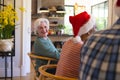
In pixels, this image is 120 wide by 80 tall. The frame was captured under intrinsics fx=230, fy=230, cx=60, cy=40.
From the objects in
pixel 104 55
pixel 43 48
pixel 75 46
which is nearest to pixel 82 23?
pixel 75 46

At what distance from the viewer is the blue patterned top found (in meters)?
0.83

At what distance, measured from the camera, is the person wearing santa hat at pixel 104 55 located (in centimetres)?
83

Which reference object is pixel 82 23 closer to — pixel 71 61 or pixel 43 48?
pixel 71 61

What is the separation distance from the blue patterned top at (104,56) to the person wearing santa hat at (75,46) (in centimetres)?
80

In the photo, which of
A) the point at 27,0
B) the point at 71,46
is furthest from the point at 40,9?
the point at 71,46

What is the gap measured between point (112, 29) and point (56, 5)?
9312 mm

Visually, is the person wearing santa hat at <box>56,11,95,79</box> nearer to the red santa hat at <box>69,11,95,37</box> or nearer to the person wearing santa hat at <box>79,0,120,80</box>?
the red santa hat at <box>69,11,95,37</box>

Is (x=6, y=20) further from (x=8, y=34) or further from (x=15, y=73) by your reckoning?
(x=15, y=73)

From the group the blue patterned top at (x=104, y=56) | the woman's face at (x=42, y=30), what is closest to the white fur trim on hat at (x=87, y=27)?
the blue patterned top at (x=104, y=56)

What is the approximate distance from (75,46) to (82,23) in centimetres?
19

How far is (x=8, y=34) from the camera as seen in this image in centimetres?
361

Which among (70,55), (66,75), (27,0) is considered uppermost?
(27,0)

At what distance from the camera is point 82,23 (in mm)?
1771

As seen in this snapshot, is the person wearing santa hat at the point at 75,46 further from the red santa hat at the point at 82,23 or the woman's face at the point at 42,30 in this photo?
the woman's face at the point at 42,30
